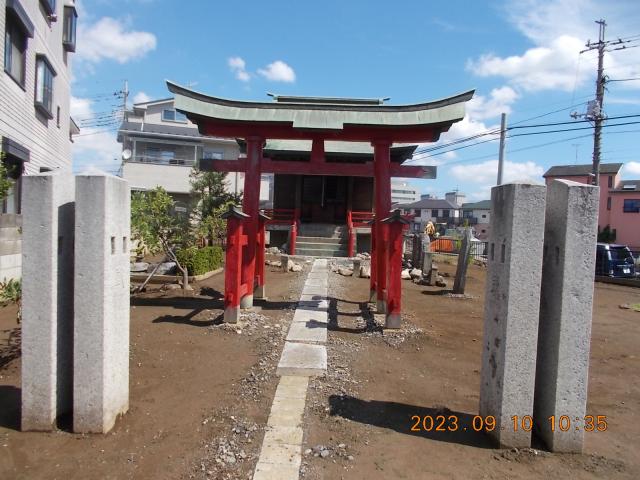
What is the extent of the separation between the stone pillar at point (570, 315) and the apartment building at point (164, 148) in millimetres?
28669

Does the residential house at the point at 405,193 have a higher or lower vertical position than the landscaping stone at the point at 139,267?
higher

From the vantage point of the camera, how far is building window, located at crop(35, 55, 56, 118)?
13.1m

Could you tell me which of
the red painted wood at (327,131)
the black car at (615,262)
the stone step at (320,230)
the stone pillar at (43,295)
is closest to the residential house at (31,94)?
the red painted wood at (327,131)

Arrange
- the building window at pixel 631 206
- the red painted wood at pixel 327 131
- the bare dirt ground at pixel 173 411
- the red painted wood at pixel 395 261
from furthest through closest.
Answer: the building window at pixel 631 206 < the red painted wood at pixel 327 131 < the red painted wood at pixel 395 261 < the bare dirt ground at pixel 173 411

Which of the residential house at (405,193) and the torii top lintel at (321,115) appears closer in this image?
the torii top lintel at (321,115)

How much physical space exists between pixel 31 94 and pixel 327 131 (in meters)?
9.69

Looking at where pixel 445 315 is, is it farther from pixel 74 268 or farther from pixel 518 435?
pixel 74 268

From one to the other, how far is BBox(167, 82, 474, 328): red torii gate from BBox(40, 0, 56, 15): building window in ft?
29.2

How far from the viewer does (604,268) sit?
20.5 m

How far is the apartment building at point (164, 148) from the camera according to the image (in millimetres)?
30609

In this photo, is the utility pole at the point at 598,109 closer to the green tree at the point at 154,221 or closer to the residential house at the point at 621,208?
the residential house at the point at 621,208

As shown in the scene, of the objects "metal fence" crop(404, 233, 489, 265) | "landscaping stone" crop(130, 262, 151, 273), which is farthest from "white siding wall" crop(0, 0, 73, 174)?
"metal fence" crop(404, 233, 489, 265)

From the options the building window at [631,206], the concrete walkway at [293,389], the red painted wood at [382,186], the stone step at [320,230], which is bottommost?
the concrete walkway at [293,389]
